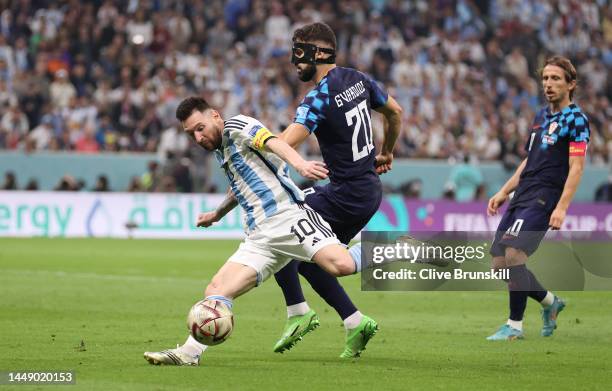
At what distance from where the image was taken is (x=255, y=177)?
8062mm

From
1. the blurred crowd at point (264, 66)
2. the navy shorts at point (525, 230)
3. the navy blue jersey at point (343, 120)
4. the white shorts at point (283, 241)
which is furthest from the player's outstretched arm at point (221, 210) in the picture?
the blurred crowd at point (264, 66)

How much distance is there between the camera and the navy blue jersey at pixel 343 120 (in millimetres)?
8273

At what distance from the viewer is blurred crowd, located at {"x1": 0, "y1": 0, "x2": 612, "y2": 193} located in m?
25.0

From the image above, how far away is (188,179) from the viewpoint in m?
24.6

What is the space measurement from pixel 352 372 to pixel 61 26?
66.5ft

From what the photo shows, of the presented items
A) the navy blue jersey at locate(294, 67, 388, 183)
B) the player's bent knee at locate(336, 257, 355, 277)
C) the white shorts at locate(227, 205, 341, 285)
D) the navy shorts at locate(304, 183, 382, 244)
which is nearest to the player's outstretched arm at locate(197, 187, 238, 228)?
the white shorts at locate(227, 205, 341, 285)

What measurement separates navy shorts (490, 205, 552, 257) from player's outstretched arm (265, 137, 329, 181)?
122 inches

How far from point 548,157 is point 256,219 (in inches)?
125

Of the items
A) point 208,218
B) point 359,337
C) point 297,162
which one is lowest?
point 359,337

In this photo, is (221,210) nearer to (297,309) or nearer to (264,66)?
(297,309)

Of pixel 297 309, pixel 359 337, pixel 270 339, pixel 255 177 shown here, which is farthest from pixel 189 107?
pixel 270 339

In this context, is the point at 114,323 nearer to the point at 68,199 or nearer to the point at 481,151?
the point at 68,199

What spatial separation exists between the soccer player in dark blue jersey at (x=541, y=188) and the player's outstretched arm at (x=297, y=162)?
10.3ft

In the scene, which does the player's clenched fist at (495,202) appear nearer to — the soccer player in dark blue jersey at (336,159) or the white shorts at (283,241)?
the soccer player in dark blue jersey at (336,159)
